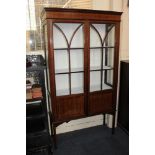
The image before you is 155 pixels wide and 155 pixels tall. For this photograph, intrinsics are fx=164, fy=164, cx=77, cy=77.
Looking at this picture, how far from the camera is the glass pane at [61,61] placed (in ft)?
7.12

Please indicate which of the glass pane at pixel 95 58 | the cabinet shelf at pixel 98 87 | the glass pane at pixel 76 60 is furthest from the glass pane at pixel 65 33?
the cabinet shelf at pixel 98 87

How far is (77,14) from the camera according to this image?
1.90 meters

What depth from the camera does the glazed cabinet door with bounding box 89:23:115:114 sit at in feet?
7.39

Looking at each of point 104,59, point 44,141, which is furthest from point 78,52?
point 44,141

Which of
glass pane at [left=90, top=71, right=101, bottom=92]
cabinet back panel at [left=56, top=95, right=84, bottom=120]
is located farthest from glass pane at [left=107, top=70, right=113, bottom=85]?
cabinet back panel at [left=56, top=95, right=84, bottom=120]

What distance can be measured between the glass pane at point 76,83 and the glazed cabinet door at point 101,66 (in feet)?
0.49

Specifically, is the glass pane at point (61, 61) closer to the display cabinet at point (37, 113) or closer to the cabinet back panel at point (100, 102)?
the display cabinet at point (37, 113)

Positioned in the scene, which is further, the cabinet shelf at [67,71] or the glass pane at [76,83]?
the glass pane at [76,83]

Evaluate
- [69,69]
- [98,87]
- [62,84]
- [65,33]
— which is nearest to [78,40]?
[65,33]

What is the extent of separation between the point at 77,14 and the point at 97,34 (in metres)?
0.47

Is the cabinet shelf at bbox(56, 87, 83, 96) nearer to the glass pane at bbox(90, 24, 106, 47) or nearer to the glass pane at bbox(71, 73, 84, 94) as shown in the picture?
the glass pane at bbox(71, 73, 84, 94)

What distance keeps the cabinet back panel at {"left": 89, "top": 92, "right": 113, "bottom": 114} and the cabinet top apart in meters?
1.00

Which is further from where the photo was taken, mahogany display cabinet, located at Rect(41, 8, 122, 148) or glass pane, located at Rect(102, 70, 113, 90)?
glass pane, located at Rect(102, 70, 113, 90)
